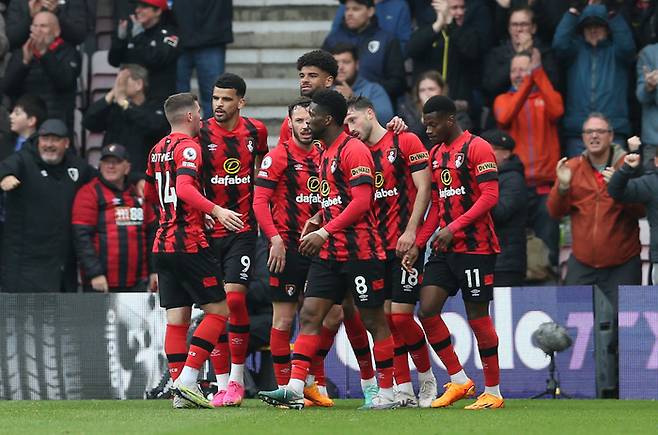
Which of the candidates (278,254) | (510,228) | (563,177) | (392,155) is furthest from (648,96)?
(278,254)

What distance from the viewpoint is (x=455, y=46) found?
57.4 ft

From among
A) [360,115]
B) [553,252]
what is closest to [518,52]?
[553,252]

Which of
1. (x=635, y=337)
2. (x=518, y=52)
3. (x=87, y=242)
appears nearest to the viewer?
(x=635, y=337)

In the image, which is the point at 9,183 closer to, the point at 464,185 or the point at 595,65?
the point at 464,185

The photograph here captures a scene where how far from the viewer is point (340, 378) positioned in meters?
14.9

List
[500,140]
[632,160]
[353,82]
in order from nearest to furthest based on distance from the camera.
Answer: [632,160], [500,140], [353,82]

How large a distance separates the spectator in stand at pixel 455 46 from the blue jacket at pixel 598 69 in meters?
0.95

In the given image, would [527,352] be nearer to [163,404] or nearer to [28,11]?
[163,404]

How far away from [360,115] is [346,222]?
126 centimetres

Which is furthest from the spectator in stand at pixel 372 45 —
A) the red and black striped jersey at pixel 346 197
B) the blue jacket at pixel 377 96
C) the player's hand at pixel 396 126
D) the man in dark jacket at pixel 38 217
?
the red and black striped jersey at pixel 346 197

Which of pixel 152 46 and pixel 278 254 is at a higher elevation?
pixel 152 46

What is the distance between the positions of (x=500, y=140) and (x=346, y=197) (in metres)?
4.32

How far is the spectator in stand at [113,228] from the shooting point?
634 inches

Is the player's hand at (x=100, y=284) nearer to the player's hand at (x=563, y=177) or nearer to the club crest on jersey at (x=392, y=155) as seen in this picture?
the club crest on jersey at (x=392, y=155)
